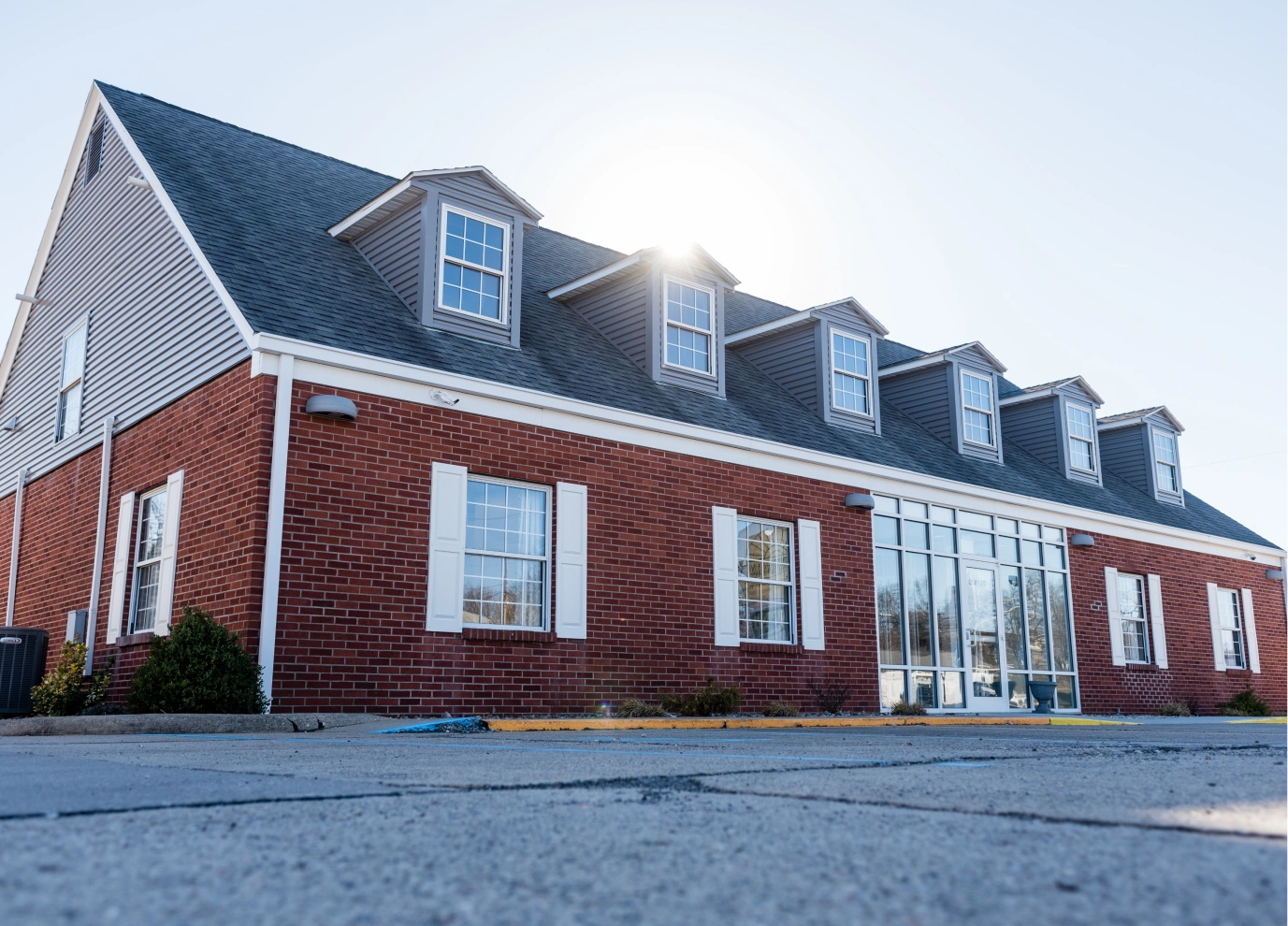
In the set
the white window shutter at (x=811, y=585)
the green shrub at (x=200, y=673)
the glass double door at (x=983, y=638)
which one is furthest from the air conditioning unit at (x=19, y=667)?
the glass double door at (x=983, y=638)

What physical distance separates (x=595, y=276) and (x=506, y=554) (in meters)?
5.40

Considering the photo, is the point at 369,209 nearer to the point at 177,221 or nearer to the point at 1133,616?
the point at 177,221

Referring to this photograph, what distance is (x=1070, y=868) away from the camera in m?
2.20

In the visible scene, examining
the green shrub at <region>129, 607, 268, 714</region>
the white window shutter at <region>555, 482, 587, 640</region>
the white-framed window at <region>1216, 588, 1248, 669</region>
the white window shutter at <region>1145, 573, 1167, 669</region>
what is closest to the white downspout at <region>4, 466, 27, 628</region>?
the green shrub at <region>129, 607, 268, 714</region>

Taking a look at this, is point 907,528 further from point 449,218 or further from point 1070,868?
point 1070,868

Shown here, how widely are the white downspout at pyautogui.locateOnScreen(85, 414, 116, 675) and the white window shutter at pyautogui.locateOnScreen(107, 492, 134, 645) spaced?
7.9 inches

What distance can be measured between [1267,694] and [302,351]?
22174 mm

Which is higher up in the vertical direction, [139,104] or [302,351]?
[139,104]

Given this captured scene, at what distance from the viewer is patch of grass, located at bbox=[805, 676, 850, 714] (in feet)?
49.9

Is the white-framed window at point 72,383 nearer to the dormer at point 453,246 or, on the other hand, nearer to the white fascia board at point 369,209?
the white fascia board at point 369,209

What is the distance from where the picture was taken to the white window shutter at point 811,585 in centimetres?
1530

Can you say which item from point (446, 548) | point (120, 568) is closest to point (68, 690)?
point (120, 568)

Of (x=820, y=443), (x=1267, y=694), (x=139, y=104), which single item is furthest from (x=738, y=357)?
(x=1267, y=694)

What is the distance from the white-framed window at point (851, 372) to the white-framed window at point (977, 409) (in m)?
2.77
